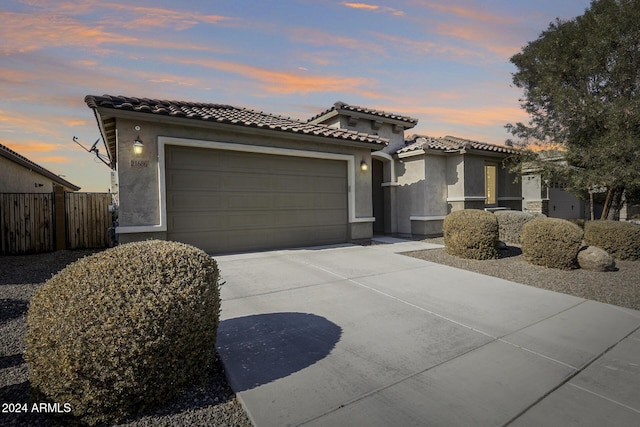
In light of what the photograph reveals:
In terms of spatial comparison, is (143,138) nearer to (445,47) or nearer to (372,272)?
(372,272)

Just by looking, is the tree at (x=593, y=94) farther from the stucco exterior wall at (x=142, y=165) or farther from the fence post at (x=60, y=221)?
the fence post at (x=60, y=221)

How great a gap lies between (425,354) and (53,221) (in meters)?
12.2

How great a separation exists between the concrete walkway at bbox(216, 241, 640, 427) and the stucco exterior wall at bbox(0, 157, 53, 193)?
13.1m

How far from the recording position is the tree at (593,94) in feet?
Answer: 33.3

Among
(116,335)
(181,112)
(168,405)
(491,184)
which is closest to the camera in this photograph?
(116,335)

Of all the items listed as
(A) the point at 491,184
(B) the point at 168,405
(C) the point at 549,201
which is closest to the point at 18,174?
(B) the point at 168,405

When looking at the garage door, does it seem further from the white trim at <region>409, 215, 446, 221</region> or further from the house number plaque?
the white trim at <region>409, 215, 446, 221</region>

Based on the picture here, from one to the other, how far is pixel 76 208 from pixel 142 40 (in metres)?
6.58

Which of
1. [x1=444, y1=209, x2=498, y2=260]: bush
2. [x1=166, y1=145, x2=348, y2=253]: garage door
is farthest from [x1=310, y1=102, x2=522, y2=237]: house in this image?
[x1=444, y1=209, x2=498, y2=260]: bush

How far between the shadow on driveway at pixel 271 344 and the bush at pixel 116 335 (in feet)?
1.66

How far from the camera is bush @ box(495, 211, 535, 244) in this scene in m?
10.4

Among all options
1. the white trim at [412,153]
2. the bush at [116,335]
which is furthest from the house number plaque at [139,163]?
the white trim at [412,153]

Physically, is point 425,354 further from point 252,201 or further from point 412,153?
point 412,153

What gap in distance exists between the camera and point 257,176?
28.7ft
